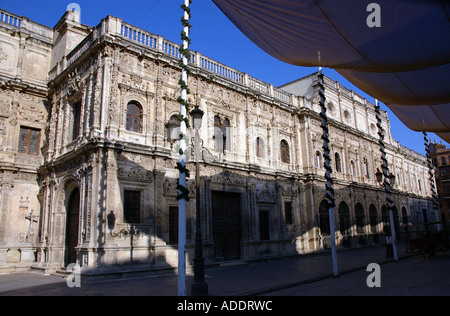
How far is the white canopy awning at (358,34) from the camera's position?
→ 7984mm

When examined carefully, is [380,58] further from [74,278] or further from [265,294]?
[74,278]

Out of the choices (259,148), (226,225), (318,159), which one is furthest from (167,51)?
(318,159)

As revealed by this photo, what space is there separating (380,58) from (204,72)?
11.0m

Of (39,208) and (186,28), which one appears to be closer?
(186,28)

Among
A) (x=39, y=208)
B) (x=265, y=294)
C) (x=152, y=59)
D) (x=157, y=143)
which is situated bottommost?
(x=265, y=294)

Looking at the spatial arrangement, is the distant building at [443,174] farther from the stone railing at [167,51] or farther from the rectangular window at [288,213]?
the stone railing at [167,51]

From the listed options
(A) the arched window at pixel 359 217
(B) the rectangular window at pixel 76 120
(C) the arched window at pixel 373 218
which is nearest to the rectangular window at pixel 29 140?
(B) the rectangular window at pixel 76 120

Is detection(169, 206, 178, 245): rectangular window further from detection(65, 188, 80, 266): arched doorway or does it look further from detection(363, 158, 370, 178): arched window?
detection(363, 158, 370, 178): arched window

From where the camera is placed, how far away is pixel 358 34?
28.9ft

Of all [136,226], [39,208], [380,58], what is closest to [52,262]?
[39,208]

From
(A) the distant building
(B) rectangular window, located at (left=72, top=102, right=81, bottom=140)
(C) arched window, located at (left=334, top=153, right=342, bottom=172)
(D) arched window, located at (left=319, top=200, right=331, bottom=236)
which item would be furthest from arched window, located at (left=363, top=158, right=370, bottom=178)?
(A) the distant building

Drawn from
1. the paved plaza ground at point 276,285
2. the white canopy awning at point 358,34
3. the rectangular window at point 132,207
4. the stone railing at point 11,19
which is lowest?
the paved plaza ground at point 276,285

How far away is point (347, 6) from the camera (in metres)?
8.06

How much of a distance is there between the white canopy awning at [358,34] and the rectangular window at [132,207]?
846 centimetres
